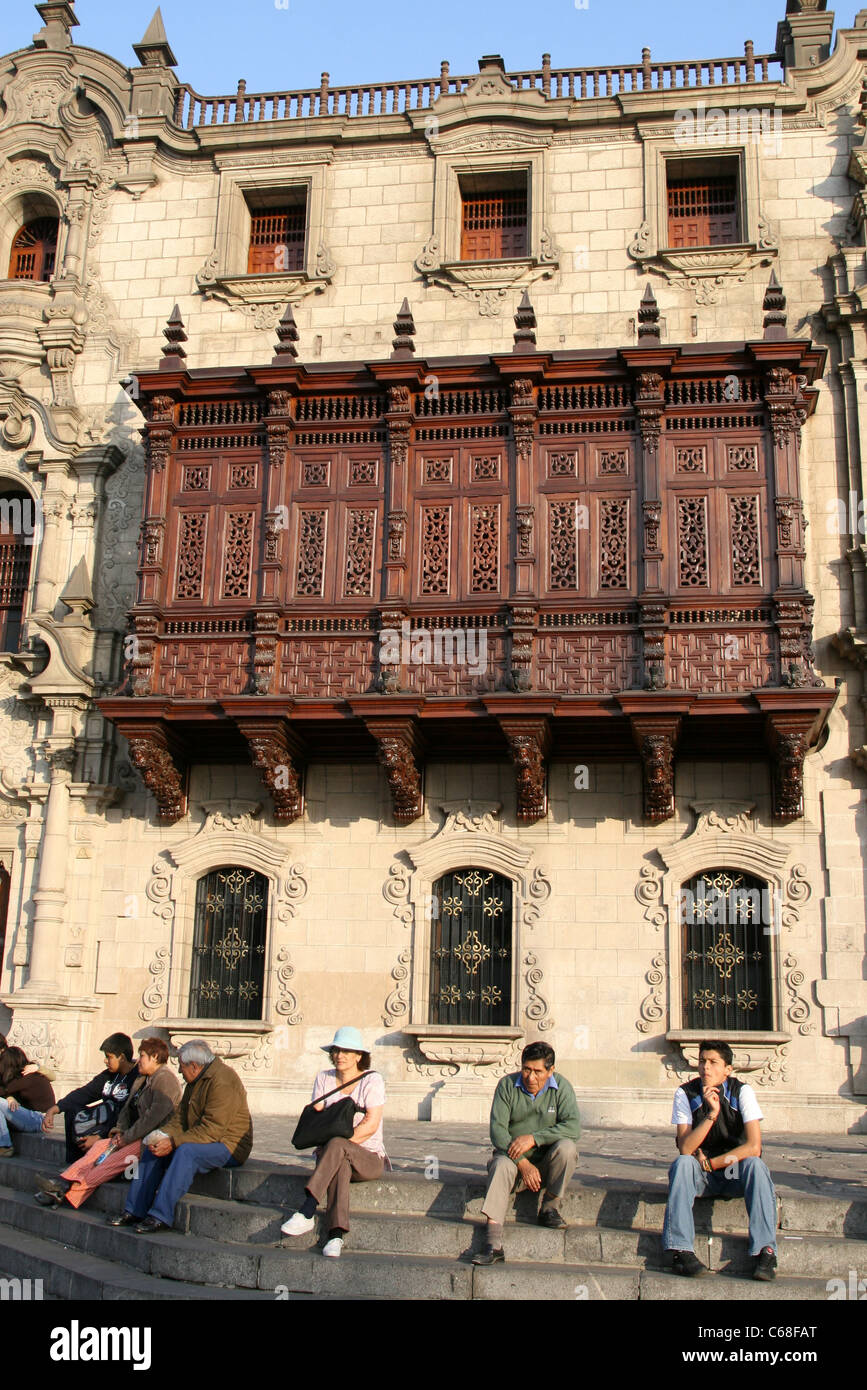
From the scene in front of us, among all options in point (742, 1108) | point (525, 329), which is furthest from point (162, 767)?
point (742, 1108)

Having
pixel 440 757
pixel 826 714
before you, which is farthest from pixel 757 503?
pixel 440 757

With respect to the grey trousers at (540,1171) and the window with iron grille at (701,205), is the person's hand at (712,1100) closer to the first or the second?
the grey trousers at (540,1171)

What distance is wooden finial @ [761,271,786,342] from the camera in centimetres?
1647

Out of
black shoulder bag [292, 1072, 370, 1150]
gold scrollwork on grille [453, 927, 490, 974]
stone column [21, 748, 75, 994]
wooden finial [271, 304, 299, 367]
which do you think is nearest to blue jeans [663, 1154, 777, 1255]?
black shoulder bag [292, 1072, 370, 1150]

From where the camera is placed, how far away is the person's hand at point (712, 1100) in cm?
908

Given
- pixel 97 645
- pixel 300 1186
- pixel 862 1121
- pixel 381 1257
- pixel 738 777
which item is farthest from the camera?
pixel 97 645

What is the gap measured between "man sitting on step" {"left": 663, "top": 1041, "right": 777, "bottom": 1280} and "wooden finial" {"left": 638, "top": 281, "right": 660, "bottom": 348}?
32.9ft

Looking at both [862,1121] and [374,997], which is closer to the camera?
[862,1121]

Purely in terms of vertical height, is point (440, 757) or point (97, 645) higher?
point (97, 645)

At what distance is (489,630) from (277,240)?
26.4ft

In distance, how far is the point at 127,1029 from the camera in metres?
17.3

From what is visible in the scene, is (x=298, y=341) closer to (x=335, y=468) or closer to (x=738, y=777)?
(x=335, y=468)

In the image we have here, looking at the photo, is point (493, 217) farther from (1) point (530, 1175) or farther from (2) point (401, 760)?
(1) point (530, 1175)

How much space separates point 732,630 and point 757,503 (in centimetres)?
167
